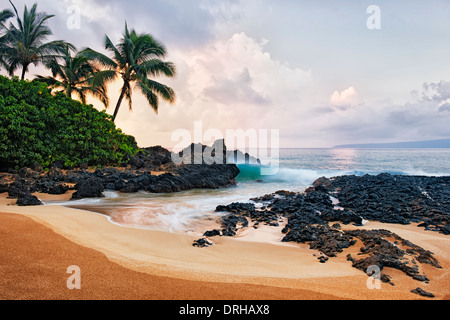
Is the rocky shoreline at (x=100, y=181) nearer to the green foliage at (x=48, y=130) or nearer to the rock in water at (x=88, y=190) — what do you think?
the rock in water at (x=88, y=190)

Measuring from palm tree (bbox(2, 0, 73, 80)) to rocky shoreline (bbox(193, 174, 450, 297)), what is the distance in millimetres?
26227

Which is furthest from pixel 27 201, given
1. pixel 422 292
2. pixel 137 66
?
pixel 137 66

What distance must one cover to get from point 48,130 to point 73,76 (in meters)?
13.9

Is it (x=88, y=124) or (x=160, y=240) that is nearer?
(x=160, y=240)

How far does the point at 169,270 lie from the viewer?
2.81 m

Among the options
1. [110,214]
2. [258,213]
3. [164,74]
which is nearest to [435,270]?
[258,213]

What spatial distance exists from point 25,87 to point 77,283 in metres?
15.8

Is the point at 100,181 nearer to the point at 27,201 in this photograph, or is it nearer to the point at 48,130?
the point at 27,201

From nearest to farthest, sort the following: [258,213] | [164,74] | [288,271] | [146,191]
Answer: [288,271], [258,213], [146,191], [164,74]

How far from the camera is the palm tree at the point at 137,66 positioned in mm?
20094

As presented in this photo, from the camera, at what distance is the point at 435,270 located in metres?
3.42

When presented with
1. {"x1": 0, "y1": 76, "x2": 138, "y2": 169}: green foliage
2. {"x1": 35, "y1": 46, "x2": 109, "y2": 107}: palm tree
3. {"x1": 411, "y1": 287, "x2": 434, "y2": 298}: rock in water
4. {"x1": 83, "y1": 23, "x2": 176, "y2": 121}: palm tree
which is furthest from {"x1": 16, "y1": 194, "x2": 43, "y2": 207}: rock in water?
{"x1": 35, "y1": 46, "x2": 109, "y2": 107}: palm tree

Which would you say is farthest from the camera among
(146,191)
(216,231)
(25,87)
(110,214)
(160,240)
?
(25,87)
